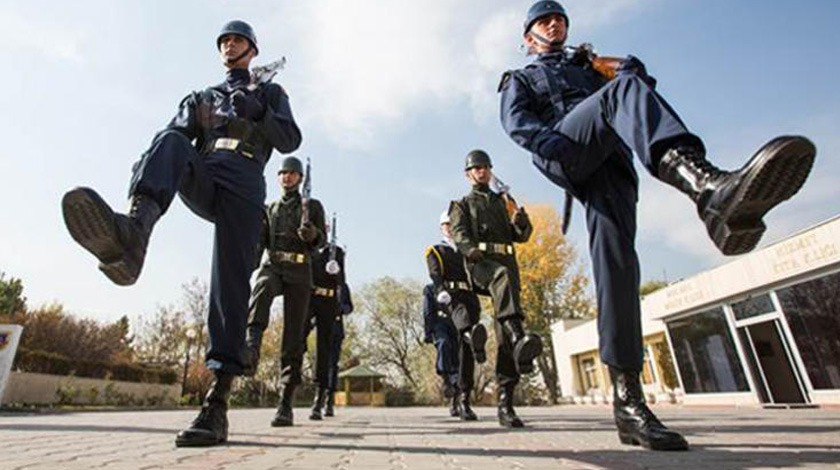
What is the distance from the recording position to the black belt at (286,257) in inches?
200

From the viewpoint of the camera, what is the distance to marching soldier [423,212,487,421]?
20.6 ft

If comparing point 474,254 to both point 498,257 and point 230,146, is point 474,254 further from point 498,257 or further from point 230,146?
point 230,146

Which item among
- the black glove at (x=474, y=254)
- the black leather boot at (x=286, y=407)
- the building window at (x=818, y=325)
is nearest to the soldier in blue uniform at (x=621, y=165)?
the black glove at (x=474, y=254)

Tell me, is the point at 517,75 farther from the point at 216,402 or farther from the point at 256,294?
the point at 256,294

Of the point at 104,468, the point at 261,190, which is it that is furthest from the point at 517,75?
the point at 104,468

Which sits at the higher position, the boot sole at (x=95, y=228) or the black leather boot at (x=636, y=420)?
the boot sole at (x=95, y=228)

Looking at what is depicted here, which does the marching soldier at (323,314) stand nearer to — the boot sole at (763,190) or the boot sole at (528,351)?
the boot sole at (528,351)

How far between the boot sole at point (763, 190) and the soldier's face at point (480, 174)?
392 centimetres

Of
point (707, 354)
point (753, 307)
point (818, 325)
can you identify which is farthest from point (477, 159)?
point (707, 354)

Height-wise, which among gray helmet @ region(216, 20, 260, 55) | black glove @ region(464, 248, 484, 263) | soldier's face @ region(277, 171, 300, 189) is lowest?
black glove @ region(464, 248, 484, 263)

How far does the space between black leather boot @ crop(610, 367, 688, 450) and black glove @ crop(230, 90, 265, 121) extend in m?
2.56

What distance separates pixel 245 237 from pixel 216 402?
3.12 feet

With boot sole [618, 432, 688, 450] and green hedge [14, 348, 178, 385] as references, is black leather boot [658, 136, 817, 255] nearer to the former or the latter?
boot sole [618, 432, 688, 450]

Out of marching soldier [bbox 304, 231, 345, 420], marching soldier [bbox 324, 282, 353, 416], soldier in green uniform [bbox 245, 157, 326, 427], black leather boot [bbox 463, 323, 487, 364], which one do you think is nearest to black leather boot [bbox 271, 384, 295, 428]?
soldier in green uniform [bbox 245, 157, 326, 427]
